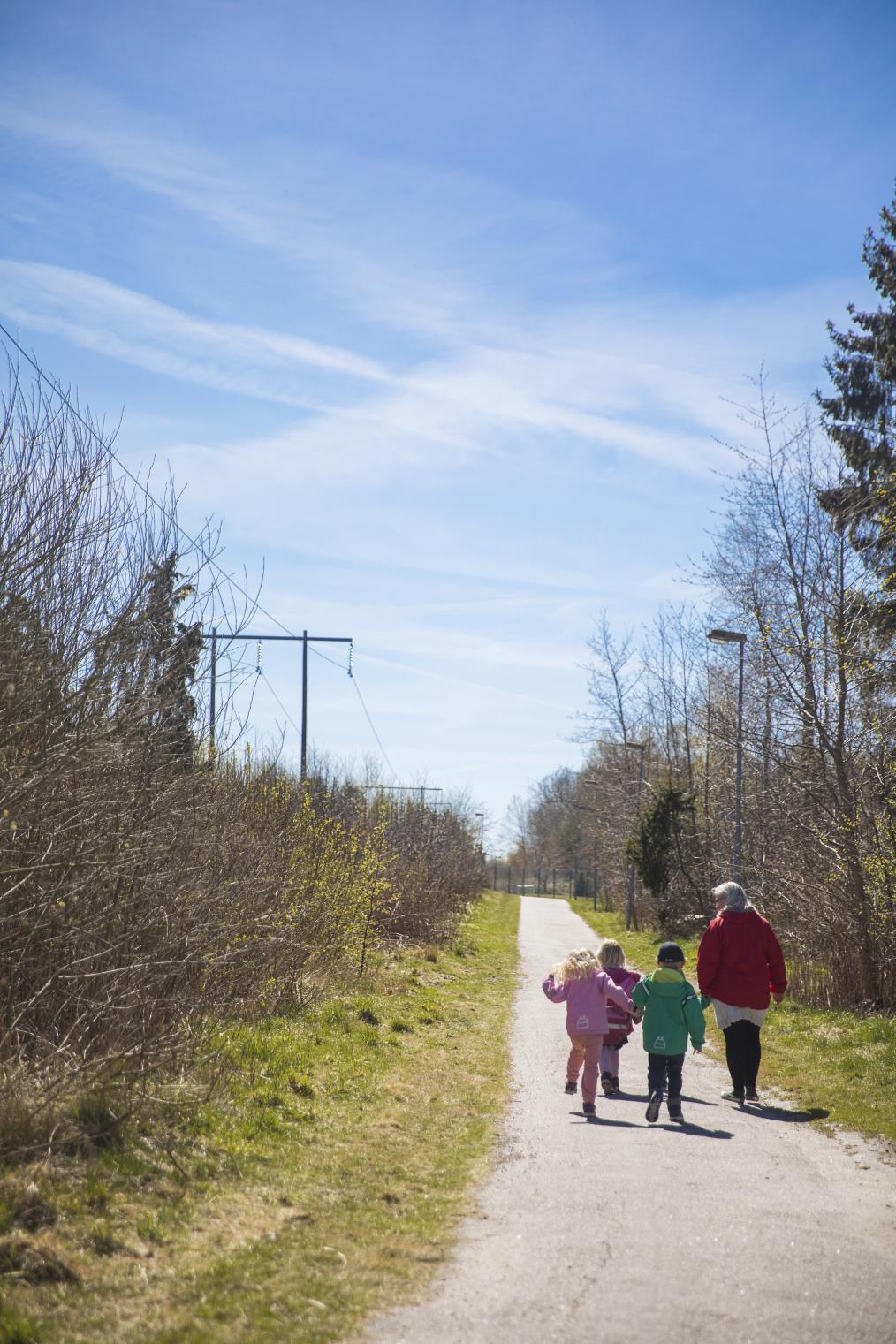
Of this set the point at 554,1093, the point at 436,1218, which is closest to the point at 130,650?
the point at 436,1218

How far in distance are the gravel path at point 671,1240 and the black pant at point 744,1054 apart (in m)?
0.77

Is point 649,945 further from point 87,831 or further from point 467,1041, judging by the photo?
point 87,831

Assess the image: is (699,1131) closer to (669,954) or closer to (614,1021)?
(669,954)

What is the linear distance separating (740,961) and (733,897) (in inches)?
21.6

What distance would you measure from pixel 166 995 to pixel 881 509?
1142cm

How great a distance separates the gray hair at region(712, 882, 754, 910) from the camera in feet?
33.2

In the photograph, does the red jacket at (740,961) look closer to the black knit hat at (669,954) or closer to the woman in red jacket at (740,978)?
the woman in red jacket at (740,978)

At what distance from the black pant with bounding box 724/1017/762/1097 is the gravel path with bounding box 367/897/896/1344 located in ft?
2.53

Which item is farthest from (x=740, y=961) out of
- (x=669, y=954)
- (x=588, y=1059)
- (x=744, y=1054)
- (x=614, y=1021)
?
(x=588, y=1059)

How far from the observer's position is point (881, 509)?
15.7 metres

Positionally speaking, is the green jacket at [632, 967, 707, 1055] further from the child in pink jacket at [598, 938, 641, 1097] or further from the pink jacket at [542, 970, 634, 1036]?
the child in pink jacket at [598, 938, 641, 1097]

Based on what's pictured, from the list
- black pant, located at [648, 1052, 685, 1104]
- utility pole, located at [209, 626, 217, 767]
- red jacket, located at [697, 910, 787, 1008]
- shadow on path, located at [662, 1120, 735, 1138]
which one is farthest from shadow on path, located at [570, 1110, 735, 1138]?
utility pole, located at [209, 626, 217, 767]

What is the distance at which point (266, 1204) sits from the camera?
19.9 ft

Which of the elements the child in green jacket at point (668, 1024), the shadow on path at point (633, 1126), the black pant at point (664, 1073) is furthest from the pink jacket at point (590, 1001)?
the shadow on path at point (633, 1126)
